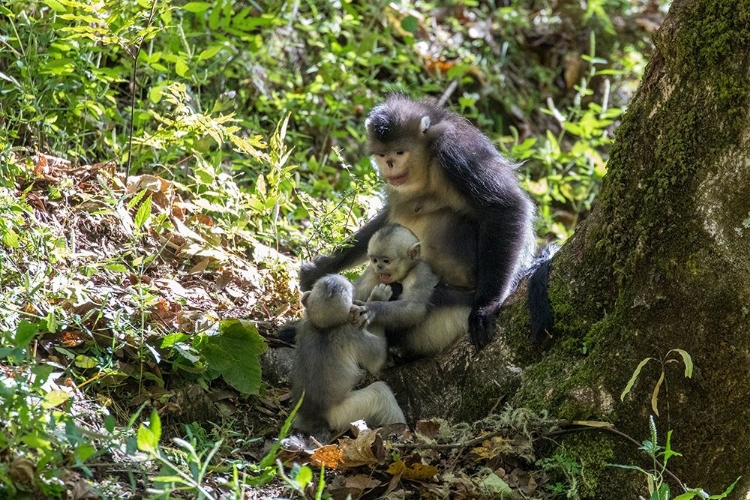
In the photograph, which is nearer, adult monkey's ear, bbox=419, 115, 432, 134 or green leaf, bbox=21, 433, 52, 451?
green leaf, bbox=21, 433, 52, 451

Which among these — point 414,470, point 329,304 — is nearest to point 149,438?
point 414,470

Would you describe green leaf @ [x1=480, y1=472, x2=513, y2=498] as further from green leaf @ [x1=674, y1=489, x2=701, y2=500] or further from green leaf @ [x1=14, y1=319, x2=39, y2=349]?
green leaf @ [x1=14, y1=319, x2=39, y2=349]

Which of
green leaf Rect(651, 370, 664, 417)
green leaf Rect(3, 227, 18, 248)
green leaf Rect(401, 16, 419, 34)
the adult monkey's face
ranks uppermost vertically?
green leaf Rect(401, 16, 419, 34)

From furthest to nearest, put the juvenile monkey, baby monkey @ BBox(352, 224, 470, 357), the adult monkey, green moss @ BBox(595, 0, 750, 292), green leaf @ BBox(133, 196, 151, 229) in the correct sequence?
the adult monkey → baby monkey @ BBox(352, 224, 470, 357) → green leaf @ BBox(133, 196, 151, 229) → the juvenile monkey → green moss @ BBox(595, 0, 750, 292)

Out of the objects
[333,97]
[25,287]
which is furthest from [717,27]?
[333,97]

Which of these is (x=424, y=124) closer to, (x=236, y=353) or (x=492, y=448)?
(x=236, y=353)

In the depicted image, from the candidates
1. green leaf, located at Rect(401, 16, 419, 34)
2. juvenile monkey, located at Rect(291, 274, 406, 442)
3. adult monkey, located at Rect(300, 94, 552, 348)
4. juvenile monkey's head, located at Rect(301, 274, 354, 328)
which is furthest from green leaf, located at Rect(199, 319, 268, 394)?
green leaf, located at Rect(401, 16, 419, 34)

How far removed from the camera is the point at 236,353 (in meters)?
4.90

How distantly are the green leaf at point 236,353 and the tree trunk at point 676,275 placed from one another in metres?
1.50

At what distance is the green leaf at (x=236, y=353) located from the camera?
486cm

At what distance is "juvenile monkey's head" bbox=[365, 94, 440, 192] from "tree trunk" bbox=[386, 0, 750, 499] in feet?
5.48

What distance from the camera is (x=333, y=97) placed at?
890 cm

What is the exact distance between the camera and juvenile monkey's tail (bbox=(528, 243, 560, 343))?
443 centimetres

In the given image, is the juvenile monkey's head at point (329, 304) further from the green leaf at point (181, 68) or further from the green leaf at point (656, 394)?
the green leaf at point (181, 68)
